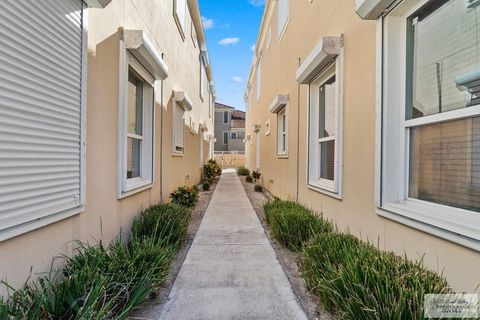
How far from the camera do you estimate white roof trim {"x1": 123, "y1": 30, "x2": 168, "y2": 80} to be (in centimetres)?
389

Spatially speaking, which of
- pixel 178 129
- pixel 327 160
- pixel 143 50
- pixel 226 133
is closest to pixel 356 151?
pixel 327 160

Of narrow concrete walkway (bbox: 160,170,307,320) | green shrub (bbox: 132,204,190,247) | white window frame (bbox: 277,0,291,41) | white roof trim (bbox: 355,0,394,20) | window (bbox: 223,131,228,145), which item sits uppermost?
white window frame (bbox: 277,0,291,41)

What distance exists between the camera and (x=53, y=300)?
206 cm

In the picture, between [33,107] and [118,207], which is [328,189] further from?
[33,107]

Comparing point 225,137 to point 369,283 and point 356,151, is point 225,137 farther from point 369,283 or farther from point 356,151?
point 369,283

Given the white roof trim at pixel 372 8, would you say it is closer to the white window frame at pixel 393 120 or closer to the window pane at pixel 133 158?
the white window frame at pixel 393 120

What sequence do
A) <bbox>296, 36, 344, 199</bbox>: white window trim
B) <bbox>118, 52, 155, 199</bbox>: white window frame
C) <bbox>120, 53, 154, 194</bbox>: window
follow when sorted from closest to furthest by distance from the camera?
<bbox>118, 52, 155, 199</bbox>: white window frame < <bbox>296, 36, 344, 199</bbox>: white window trim < <bbox>120, 53, 154, 194</bbox>: window

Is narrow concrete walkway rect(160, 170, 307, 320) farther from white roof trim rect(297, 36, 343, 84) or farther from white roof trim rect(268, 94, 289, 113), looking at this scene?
white roof trim rect(268, 94, 289, 113)

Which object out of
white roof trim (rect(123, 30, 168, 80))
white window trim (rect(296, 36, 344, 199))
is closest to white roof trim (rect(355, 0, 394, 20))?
white window trim (rect(296, 36, 344, 199))

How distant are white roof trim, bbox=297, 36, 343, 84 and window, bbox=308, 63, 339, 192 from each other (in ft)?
0.50

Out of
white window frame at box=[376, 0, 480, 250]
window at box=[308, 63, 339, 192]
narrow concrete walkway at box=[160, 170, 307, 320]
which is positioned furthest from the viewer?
window at box=[308, 63, 339, 192]

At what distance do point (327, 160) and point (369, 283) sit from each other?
3.11m

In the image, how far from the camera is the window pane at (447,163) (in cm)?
209

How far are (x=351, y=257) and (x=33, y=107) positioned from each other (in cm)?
302
